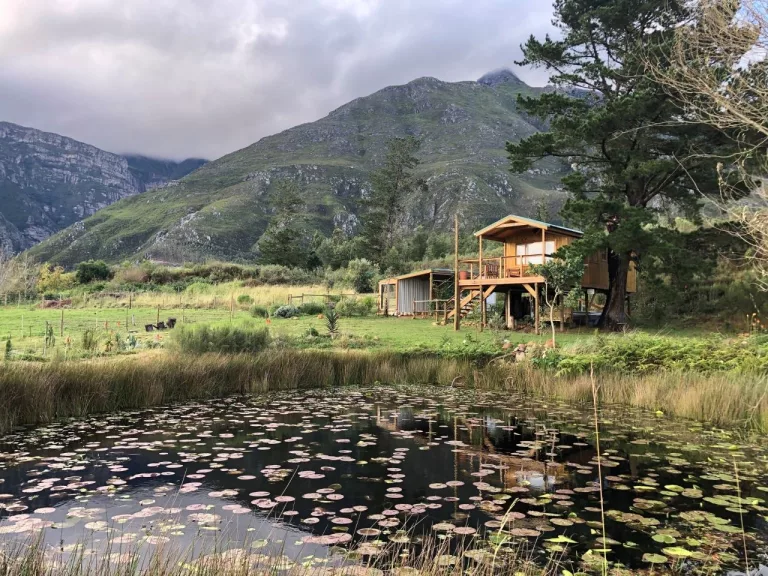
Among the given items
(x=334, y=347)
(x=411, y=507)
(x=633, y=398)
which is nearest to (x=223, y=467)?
(x=411, y=507)

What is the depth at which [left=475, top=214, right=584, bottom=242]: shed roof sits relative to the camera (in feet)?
72.9

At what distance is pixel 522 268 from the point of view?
920 inches

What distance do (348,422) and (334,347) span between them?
7795 millimetres

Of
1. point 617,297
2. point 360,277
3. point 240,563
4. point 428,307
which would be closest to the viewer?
point 240,563

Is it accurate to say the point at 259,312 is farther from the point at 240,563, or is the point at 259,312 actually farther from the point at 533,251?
the point at 240,563

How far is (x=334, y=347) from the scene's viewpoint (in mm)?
16188

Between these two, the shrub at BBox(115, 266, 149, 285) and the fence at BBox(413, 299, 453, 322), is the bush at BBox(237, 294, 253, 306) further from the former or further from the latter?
the shrub at BBox(115, 266, 149, 285)

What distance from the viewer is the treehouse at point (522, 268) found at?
22484 mm

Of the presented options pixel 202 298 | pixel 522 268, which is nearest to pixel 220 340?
pixel 522 268

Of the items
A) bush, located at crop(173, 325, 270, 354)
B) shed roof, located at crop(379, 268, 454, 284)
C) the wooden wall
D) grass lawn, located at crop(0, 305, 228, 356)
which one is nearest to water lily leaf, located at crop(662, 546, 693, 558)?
bush, located at crop(173, 325, 270, 354)

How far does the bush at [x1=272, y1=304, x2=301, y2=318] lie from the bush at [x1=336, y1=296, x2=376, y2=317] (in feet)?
8.16

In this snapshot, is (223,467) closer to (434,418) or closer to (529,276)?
(434,418)

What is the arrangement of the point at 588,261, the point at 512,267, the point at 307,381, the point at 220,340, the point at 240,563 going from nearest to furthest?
the point at 240,563, the point at 307,381, the point at 220,340, the point at 588,261, the point at 512,267

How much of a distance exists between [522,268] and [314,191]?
323 ft
